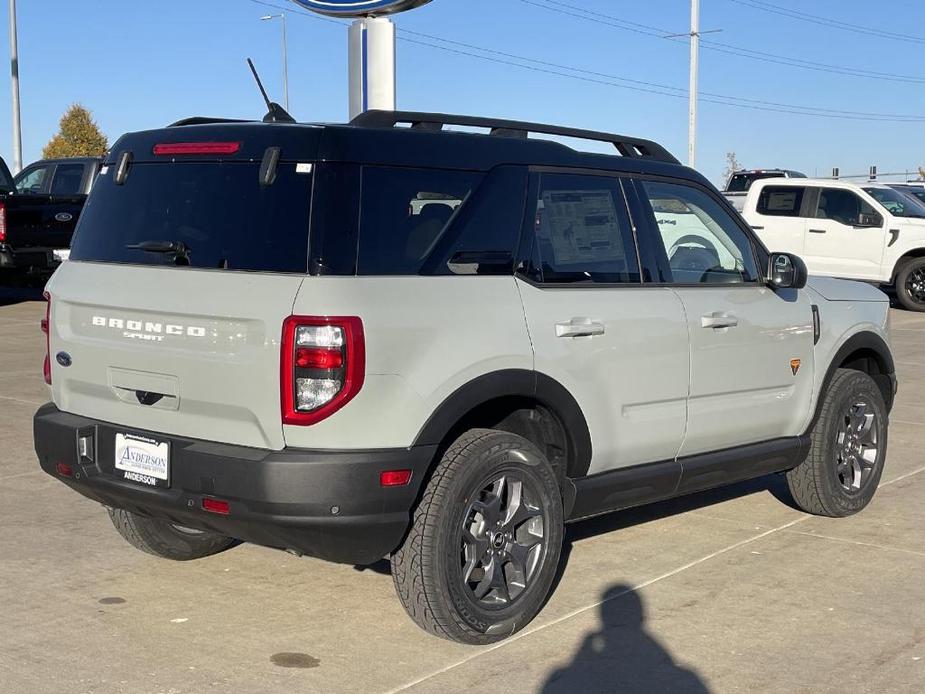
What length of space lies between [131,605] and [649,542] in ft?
8.10

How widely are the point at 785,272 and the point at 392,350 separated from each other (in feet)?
8.28

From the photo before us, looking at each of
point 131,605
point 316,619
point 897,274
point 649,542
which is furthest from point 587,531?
point 897,274

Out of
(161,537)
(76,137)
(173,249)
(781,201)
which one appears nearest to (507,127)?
(173,249)

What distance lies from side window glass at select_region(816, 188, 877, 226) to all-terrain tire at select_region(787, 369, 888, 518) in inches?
A: 527

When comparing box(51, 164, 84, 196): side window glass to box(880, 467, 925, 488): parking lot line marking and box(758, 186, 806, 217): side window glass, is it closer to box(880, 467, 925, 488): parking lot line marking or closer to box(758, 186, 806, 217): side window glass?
box(758, 186, 806, 217): side window glass

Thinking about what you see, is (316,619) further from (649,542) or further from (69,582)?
(649,542)

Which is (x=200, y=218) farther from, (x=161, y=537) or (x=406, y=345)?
(x=161, y=537)

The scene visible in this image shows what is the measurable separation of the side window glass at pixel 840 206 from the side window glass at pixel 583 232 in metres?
15.1

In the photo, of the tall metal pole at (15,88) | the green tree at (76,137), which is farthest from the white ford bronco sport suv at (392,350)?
the green tree at (76,137)

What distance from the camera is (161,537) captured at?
553cm

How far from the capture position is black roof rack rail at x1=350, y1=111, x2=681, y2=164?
4652mm

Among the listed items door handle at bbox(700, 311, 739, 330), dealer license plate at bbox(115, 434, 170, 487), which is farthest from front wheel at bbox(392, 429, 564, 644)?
door handle at bbox(700, 311, 739, 330)

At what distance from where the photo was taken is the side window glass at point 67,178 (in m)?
18.2

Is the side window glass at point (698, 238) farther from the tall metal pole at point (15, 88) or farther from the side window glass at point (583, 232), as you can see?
the tall metal pole at point (15, 88)
